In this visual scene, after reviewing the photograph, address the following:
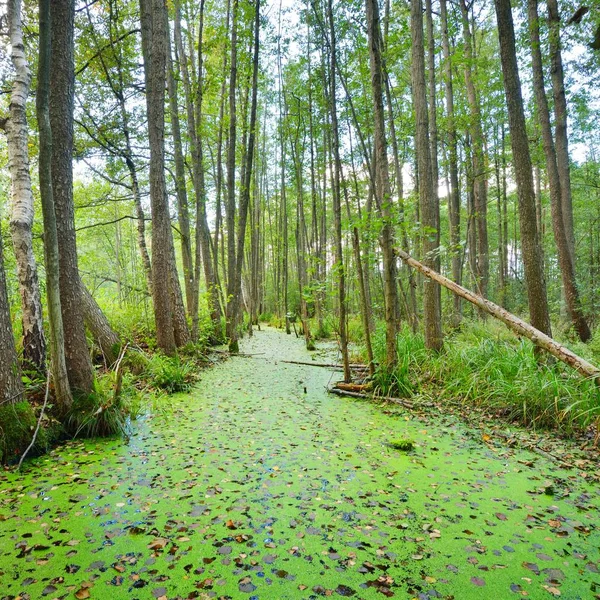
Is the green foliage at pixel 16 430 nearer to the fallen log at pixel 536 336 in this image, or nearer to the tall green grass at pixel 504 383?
the tall green grass at pixel 504 383

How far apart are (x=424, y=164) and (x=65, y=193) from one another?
4.73 metres

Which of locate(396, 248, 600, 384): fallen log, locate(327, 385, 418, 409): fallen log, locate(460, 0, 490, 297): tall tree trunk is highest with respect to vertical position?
locate(460, 0, 490, 297): tall tree trunk

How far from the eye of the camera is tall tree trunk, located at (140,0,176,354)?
18.7 ft

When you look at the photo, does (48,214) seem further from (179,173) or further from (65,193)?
(179,173)

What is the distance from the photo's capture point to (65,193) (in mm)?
3393

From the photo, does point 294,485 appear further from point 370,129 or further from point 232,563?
point 370,129

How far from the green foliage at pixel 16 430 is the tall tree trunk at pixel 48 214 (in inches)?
13.8

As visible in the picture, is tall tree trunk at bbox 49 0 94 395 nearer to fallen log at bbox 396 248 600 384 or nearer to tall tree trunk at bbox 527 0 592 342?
fallen log at bbox 396 248 600 384

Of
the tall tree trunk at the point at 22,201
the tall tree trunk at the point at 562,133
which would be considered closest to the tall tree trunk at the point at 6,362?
the tall tree trunk at the point at 22,201

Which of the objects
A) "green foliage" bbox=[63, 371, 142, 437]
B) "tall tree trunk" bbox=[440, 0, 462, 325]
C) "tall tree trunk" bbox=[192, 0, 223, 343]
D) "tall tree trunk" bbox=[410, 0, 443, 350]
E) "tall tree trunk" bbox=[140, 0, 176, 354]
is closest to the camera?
"green foliage" bbox=[63, 371, 142, 437]

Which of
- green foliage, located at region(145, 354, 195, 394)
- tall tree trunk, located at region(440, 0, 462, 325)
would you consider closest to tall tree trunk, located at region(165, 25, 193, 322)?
green foliage, located at region(145, 354, 195, 394)

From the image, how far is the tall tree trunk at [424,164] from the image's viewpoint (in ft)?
17.8

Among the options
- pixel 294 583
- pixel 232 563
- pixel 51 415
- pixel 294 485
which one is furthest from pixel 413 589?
pixel 51 415

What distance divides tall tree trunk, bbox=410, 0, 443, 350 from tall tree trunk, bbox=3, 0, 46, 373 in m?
5.05
